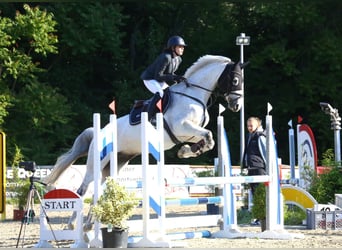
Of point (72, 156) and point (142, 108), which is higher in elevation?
point (142, 108)

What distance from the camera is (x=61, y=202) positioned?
23.4 ft

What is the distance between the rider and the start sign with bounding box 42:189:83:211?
1.66 m

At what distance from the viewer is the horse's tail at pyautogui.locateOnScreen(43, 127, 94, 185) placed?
8.79 m

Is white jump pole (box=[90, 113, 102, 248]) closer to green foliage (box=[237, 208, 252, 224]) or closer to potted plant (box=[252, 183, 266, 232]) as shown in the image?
potted plant (box=[252, 183, 266, 232])

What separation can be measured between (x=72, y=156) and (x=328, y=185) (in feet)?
11.7

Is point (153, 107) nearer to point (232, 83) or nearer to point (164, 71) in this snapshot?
point (164, 71)

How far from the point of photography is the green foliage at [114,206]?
6.73 meters

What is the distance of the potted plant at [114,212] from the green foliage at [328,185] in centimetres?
430

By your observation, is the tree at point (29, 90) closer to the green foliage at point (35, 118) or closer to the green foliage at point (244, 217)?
the green foliage at point (35, 118)

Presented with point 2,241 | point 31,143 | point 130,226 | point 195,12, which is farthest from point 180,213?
point 195,12

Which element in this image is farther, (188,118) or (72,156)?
Result: (72,156)

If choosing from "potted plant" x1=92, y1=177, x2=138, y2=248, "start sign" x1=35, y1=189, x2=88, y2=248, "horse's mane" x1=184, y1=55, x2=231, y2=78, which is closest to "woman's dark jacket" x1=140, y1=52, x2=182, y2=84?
"horse's mane" x1=184, y1=55, x2=231, y2=78

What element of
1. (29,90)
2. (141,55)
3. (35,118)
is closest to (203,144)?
(35,118)

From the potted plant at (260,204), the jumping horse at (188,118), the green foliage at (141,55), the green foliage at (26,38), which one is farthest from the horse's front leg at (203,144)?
the green foliage at (26,38)
